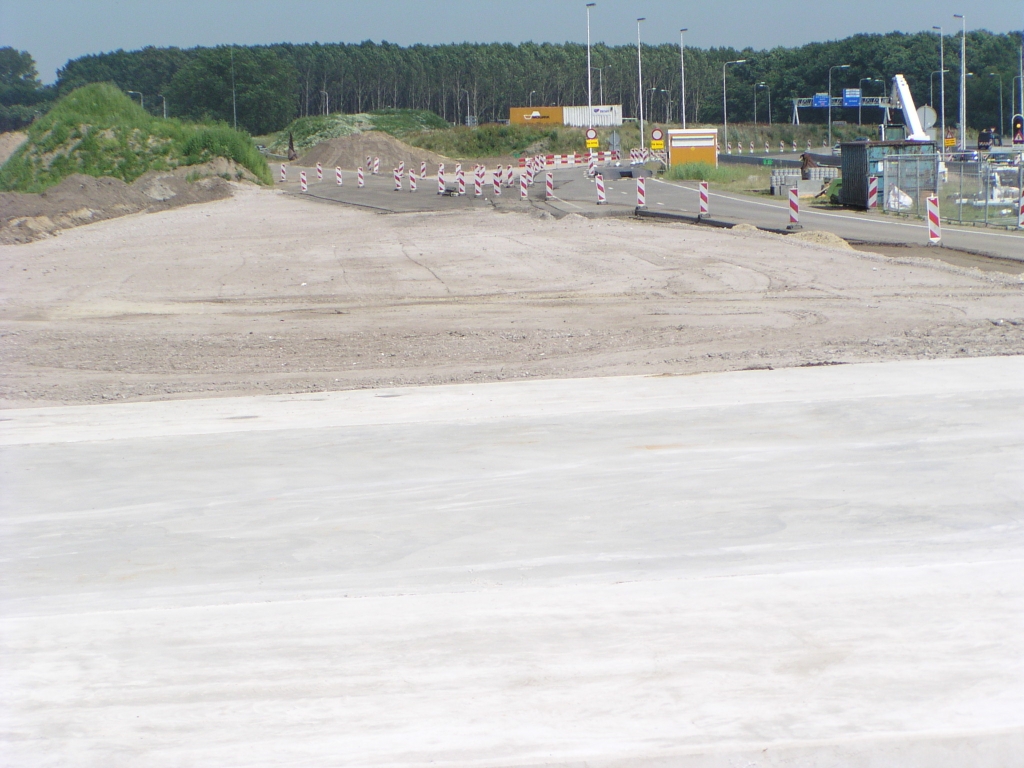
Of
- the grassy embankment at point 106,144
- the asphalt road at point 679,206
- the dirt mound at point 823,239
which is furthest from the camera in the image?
the grassy embankment at point 106,144

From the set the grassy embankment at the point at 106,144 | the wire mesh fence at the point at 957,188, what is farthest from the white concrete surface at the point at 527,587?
the grassy embankment at the point at 106,144

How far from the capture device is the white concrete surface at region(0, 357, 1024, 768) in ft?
11.0

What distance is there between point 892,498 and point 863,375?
3.28m

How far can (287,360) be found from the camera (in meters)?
11.4

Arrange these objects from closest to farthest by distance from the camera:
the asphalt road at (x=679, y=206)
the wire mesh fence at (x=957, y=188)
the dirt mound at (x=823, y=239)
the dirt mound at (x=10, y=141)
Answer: the dirt mound at (x=823, y=239)
the asphalt road at (x=679, y=206)
the wire mesh fence at (x=957, y=188)
the dirt mound at (x=10, y=141)

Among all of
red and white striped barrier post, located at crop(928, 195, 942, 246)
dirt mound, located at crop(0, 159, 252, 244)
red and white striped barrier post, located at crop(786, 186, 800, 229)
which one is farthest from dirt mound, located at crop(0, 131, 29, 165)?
red and white striped barrier post, located at crop(928, 195, 942, 246)

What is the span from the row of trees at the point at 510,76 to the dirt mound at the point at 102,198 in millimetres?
49566

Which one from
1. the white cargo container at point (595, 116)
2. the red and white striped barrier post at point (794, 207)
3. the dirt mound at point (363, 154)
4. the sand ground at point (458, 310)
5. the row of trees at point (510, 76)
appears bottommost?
the sand ground at point (458, 310)

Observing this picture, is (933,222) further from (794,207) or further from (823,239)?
(794,207)

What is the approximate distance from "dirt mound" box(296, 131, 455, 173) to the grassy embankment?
25.8m

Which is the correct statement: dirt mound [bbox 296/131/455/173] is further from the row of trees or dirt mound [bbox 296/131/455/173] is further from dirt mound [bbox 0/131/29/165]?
the row of trees

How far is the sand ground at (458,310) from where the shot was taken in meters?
10.5

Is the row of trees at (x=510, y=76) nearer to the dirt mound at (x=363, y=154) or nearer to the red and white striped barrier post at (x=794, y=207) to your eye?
the dirt mound at (x=363, y=154)

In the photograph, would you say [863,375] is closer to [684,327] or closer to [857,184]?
[684,327]
